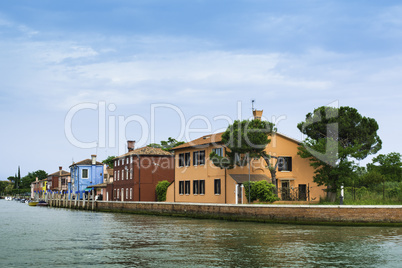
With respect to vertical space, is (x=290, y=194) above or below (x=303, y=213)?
above

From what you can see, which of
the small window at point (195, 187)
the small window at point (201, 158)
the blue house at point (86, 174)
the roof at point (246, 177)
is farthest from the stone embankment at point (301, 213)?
the blue house at point (86, 174)

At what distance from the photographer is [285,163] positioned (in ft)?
161

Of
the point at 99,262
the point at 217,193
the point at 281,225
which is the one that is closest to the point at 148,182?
the point at 217,193

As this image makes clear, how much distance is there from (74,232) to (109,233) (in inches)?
118

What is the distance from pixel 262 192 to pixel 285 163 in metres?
7.82

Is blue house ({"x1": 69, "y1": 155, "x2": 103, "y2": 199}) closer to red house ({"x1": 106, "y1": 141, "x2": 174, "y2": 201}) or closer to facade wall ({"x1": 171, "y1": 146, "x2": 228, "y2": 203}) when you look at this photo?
red house ({"x1": 106, "y1": 141, "x2": 174, "y2": 201})

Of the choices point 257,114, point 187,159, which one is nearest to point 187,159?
point 187,159

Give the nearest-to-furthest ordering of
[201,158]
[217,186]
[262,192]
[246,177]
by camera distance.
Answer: [262,192] < [246,177] < [217,186] < [201,158]

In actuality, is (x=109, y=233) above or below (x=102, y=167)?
below

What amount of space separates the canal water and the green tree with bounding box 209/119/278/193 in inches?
409

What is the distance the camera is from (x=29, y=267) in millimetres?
18984

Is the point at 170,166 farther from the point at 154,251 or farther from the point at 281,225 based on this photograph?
the point at 154,251

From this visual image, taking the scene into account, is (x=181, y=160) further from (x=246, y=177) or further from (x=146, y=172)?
(x=146, y=172)

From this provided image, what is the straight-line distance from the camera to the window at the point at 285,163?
48875mm
